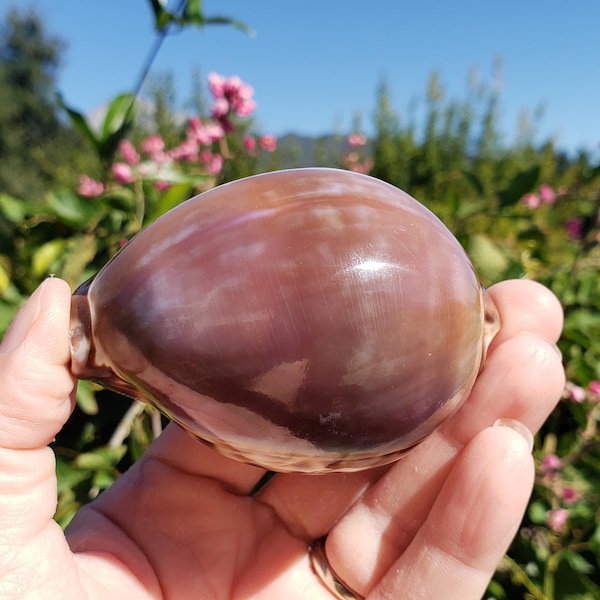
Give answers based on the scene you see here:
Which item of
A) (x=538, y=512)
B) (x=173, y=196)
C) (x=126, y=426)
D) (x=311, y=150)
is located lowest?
(x=311, y=150)

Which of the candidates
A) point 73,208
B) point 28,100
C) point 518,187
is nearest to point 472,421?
point 518,187

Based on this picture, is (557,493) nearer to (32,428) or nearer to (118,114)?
(32,428)

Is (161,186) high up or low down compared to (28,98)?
up

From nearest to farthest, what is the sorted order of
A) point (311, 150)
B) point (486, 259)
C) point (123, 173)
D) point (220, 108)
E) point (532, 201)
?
1. point (486, 259)
2. point (123, 173)
3. point (220, 108)
4. point (532, 201)
5. point (311, 150)

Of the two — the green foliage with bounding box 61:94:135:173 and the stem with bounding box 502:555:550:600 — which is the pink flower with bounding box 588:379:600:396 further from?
the green foliage with bounding box 61:94:135:173

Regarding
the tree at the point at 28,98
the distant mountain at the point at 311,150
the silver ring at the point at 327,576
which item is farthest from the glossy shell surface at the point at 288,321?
the tree at the point at 28,98

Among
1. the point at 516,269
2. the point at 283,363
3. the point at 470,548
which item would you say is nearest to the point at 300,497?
the point at 470,548
